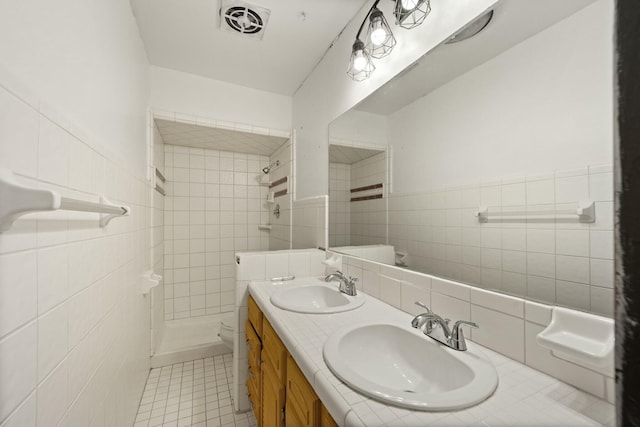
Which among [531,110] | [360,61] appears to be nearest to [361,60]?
[360,61]

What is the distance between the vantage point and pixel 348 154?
1.67m

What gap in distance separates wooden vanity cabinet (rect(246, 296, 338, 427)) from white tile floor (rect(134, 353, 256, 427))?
248 millimetres

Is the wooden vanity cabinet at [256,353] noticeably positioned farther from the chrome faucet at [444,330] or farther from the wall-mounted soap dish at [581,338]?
the wall-mounted soap dish at [581,338]

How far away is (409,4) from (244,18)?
103cm

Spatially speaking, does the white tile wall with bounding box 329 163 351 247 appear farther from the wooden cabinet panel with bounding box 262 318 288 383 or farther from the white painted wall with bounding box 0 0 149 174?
the white painted wall with bounding box 0 0 149 174

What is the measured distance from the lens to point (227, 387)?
185 centimetres

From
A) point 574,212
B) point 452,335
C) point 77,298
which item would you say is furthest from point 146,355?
point 574,212

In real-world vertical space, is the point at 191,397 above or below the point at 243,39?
below

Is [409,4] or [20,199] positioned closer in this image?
[20,199]

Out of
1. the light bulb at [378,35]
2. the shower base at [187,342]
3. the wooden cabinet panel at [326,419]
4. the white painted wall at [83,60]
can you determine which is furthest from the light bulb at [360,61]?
the shower base at [187,342]

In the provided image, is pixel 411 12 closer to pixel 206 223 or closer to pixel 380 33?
pixel 380 33

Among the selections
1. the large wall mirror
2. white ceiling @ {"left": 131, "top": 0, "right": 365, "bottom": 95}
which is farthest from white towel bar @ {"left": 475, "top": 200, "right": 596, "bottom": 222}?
white ceiling @ {"left": 131, "top": 0, "right": 365, "bottom": 95}

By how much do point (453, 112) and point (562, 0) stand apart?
0.38m

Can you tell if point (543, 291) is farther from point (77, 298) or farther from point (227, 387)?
point (227, 387)
